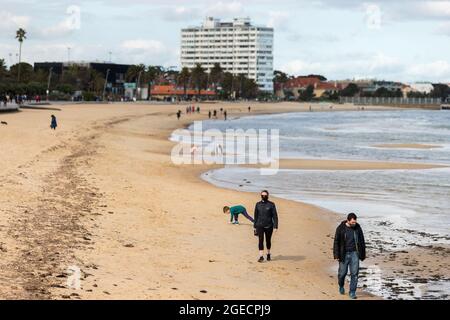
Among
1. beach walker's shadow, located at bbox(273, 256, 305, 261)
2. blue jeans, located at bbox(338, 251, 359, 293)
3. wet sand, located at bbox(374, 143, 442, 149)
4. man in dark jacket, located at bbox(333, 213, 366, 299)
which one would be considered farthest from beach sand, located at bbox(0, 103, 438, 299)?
wet sand, located at bbox(374, 143, 442, 149)

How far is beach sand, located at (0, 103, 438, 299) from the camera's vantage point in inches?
546

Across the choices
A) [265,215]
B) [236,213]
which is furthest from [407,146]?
[265,215]

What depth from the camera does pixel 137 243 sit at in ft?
58.9

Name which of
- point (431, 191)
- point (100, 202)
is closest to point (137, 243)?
point (100, 202)

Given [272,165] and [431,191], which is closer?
[431,191]

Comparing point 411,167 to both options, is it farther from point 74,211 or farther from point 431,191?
point 74,211

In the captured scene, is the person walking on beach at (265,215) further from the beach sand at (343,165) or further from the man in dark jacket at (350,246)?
the beach sand at (343,165)

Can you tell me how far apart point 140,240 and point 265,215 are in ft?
12.4

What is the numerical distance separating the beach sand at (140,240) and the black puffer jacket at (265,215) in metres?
1.04

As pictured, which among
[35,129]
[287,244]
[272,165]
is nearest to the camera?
[287,244]

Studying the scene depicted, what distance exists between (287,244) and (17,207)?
757 centimetres

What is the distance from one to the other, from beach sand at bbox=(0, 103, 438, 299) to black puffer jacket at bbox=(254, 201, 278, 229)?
1.04 metres

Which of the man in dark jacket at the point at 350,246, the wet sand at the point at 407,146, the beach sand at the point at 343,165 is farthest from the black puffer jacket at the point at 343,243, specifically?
→ the wet sand at the point at 407,146

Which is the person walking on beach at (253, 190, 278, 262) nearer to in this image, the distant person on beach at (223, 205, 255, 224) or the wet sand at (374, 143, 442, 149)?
the distant person on beach at (223, 205, 255, 224)
